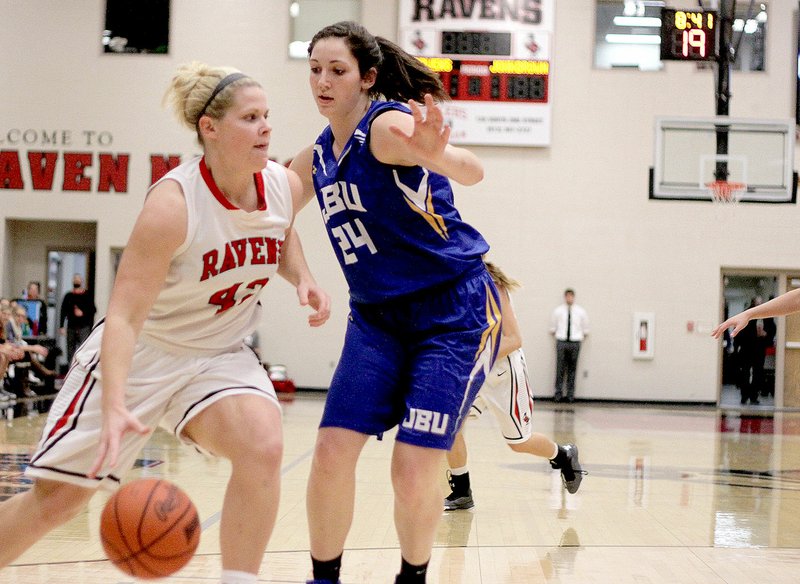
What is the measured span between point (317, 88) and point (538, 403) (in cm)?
1348

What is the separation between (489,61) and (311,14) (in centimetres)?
324

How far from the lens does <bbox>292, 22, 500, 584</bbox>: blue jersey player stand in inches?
123

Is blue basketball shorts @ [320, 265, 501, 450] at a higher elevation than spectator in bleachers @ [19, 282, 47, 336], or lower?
higher

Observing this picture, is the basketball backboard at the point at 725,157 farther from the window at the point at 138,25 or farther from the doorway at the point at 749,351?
the window at the point at 138,25

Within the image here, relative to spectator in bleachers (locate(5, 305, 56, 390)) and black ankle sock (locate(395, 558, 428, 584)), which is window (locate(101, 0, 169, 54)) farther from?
black ankle sock (locate(395, 558, 428, 584))

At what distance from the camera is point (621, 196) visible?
1658 centimetres

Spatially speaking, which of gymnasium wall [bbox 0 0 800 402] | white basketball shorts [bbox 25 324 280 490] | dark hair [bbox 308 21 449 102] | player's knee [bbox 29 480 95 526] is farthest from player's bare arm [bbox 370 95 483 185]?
gymnasium wall [bbox 0 0 800 402]

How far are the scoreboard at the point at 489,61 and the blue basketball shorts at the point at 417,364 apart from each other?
12906mm

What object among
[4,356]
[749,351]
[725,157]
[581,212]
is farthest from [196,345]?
[749,351]

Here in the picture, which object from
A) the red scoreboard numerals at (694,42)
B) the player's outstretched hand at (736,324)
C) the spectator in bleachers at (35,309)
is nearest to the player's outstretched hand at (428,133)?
the player's outstretched hand at (736,324)

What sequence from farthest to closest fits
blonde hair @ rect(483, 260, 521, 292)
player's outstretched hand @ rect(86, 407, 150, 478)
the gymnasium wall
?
the gymnasium wall → blonde hair @ rect(483, 260, 521, 292) → player's outstretched hand @ rect(86, 407, 150, 478)

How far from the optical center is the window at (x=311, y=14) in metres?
16.8

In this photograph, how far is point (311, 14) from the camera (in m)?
16.9

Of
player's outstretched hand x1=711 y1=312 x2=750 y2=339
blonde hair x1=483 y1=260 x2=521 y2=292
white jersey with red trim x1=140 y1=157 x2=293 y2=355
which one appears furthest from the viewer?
blonde hair x1=483 y1=260 x2=521 y2=292
